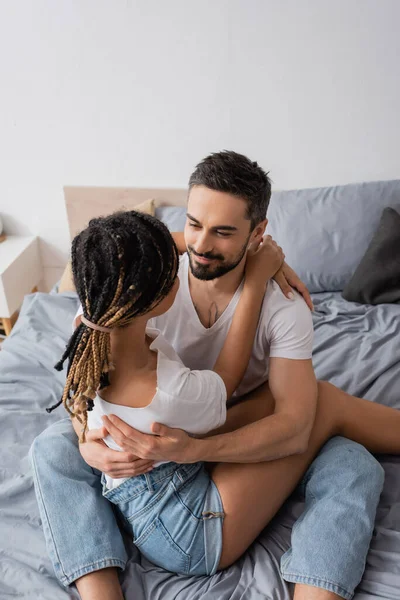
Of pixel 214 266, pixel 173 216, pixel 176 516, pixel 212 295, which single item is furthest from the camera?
pixel 173 216

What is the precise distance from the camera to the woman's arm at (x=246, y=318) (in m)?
1.22

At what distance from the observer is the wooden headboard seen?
7.98ft

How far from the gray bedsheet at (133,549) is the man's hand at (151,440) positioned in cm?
29

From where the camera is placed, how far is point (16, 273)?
8.05 feet

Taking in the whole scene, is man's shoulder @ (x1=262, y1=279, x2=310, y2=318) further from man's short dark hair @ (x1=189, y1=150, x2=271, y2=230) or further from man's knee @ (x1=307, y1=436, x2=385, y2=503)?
man's knee @ (x1=307, y1=436, x2=385, y2=503)

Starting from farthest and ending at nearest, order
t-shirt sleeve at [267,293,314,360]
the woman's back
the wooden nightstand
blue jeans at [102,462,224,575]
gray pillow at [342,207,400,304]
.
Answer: the wooden nightstand
gray pillow at [342,207,400,304]
t-shirt sleeve at [267,293,314,360]
blue jeans at [102,462,224,575]
the woman's back

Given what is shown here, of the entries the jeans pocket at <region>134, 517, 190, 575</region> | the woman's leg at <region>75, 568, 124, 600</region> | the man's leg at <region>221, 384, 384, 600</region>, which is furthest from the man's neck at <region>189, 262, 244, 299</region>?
the woman's leg at <region>75, 568, 124, 600</region>

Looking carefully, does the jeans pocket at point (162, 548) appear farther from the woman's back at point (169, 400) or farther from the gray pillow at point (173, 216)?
the gray pillow at point (173, 216)

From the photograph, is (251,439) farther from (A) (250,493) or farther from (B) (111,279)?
(B) (111,279)


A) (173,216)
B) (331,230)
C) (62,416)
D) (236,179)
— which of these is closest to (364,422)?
(236,179)

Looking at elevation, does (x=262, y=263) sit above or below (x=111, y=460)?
above

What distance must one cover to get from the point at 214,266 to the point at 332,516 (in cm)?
58

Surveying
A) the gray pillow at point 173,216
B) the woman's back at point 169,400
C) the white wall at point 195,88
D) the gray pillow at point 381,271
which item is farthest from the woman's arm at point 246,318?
the white wall at point 195,88

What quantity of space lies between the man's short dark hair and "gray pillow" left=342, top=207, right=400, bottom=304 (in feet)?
3.00
